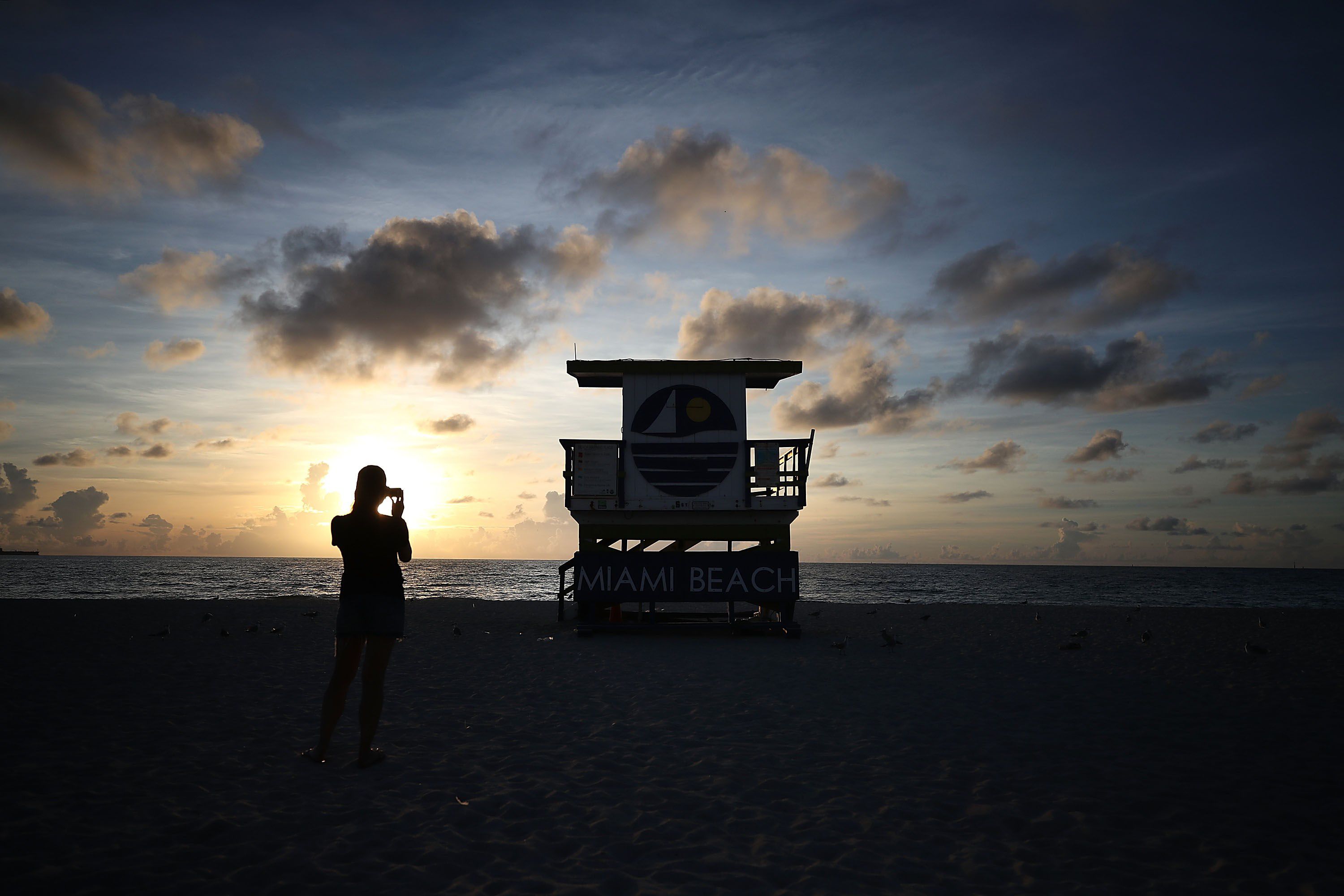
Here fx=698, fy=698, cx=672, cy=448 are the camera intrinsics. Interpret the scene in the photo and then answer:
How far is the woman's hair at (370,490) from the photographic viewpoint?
5.97 meters

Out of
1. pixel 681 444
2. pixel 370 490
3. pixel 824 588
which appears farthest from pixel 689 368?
pixel 824 588

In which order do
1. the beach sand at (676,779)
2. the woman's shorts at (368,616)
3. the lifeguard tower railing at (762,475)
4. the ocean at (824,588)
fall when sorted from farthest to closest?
the ocean at (824,588)
the lifeguard tower railing at (762,475)
the woman's shorts at (368,616)
the beach sand at (676,779)

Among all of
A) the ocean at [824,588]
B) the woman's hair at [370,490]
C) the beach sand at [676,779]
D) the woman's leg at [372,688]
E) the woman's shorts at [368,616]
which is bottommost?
the ocean at [824,588]

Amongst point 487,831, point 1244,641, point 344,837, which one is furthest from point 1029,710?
point 1244,641

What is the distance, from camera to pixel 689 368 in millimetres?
16312

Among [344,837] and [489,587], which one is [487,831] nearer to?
[344,837]

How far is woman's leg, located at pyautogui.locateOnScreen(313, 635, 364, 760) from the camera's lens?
585cm

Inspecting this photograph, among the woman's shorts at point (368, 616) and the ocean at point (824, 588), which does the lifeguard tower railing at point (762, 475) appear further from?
the ocean at point (824, 588)

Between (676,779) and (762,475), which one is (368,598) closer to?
(676,779)

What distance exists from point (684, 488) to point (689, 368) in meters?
2.79

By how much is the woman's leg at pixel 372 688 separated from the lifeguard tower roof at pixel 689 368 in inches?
425

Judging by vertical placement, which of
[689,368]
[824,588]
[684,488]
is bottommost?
[824,588]

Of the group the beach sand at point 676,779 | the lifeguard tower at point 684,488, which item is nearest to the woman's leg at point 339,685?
the beach sand at point 676,779

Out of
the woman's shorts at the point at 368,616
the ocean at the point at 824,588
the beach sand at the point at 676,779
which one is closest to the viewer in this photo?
the beach sand at the point at 676,779
